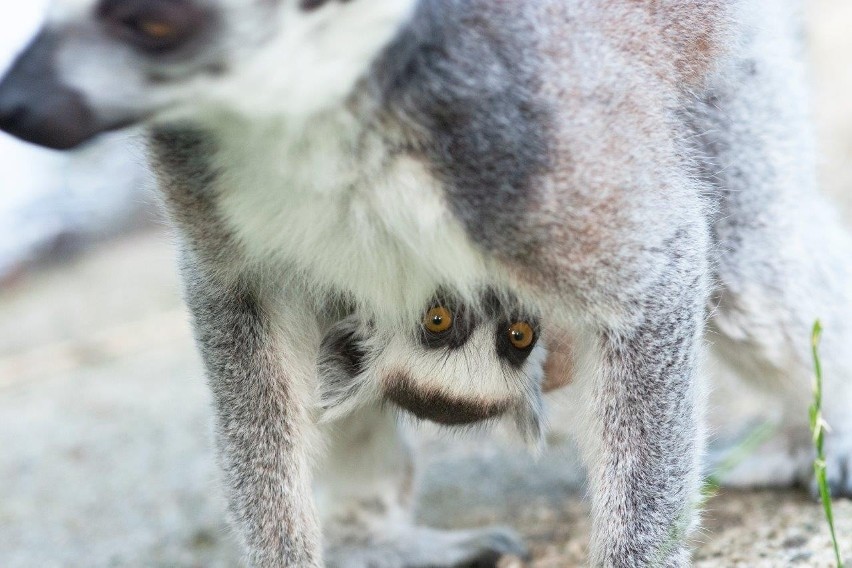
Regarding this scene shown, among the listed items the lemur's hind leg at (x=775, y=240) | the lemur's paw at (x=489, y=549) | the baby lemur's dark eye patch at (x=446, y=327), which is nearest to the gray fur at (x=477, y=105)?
the baby lemur's dark eye patch at (x=446, y=327)

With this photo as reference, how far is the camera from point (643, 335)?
320cm

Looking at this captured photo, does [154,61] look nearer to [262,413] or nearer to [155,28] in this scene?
[155,28]

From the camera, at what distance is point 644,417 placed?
3.25 metres

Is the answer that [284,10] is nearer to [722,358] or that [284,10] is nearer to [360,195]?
[360,195]

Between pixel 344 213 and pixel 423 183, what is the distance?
25 cm

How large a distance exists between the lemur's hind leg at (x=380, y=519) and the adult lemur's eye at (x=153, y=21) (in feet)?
7.42

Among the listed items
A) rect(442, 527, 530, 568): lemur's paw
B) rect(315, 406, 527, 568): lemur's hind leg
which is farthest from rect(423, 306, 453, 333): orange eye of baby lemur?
rect(442, 527, 530, 568): lemur's paw

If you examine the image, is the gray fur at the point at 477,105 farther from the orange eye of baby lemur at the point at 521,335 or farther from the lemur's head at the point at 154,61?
the orange eye of baby lemur at the point at 521,335

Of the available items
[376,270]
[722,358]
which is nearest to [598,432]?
[376,270]

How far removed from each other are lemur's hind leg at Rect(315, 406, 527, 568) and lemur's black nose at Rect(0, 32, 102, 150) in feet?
7.22

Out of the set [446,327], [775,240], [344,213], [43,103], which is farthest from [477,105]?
[775,240]

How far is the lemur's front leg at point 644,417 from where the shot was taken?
3.22 m

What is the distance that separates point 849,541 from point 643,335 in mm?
1328

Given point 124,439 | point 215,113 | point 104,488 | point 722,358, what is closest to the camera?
point 215,113
